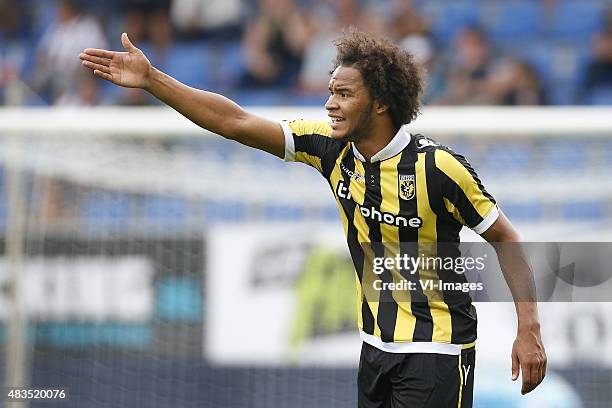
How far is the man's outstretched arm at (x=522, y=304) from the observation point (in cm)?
379

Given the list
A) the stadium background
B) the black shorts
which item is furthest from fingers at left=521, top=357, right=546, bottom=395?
the stadium background

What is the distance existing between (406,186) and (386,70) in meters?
0.49

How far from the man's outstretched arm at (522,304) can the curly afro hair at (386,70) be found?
0.61 m

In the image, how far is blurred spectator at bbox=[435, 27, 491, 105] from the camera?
355 inches

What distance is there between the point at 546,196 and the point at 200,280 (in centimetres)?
226

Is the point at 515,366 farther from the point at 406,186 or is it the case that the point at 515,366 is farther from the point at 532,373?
the point at 406,186

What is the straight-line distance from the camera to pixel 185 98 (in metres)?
4.04

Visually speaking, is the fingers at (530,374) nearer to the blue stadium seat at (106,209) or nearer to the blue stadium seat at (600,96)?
the blue stadium seat at (106,209)

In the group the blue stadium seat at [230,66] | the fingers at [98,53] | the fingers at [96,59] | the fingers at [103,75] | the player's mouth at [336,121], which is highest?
the blue stadium seat at [230,66]

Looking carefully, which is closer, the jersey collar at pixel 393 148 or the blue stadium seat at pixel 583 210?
the jersey collar at pixel 393 148

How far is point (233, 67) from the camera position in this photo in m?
10.8

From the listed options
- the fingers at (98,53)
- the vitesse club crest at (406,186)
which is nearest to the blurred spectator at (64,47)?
the fingers at (98,53)

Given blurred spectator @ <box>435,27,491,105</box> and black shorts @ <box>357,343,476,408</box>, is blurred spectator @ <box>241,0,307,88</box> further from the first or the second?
black shorts @ <box>357,343,476,408</box>

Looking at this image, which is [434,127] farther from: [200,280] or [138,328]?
[138,328]
